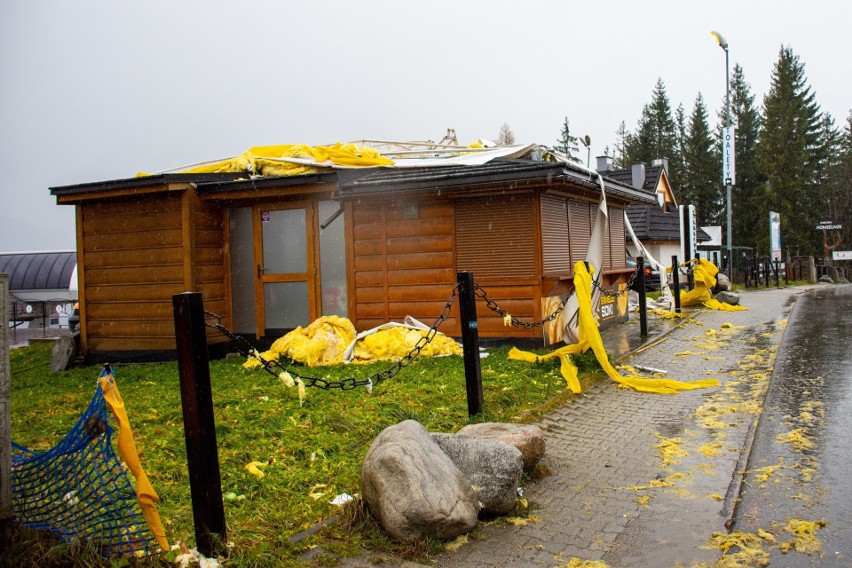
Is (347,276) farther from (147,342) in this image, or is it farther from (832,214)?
(832,214)

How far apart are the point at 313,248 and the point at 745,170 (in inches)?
2285

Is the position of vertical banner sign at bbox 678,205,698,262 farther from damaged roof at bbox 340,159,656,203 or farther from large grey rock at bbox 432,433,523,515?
large grey rock at bbox 432,433,523,515

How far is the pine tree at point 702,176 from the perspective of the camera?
62844 millimetres

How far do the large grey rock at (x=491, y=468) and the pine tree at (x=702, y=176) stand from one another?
62.3 meters

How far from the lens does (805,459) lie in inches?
227

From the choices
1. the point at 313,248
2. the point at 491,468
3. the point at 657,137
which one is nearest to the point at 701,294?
the point at 313,248

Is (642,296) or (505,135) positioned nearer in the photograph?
(642,296)

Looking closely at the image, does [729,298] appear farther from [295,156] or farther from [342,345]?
[295,156]

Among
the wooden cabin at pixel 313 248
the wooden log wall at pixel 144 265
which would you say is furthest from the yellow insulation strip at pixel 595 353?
the wooden log wall at pixel 144 265

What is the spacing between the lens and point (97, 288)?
12.9 meters

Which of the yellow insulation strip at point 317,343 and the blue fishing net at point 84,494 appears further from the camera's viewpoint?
the yellow insulation strip at point 317,343

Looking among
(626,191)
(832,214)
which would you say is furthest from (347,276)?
(832,214)

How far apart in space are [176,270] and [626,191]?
8702 millimetres

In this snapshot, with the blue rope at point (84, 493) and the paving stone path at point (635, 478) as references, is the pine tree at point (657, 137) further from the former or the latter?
the blue rope at point (84, 493)
